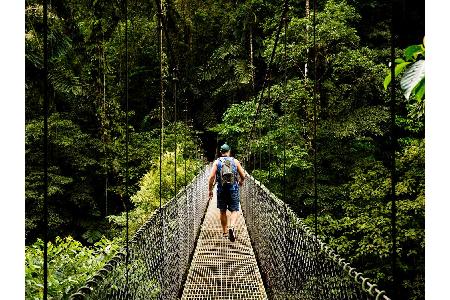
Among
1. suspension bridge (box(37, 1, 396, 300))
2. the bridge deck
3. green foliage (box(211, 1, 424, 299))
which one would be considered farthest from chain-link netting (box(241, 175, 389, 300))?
green foliage (box(211, 1, 424, 299))

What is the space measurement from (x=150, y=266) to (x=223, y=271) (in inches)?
51.3

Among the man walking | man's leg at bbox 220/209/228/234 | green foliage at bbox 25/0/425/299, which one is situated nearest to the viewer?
the man walking

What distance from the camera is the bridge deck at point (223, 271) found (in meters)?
2.51

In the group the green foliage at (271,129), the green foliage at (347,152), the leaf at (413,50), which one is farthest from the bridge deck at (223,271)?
the green foliage at (347,152)

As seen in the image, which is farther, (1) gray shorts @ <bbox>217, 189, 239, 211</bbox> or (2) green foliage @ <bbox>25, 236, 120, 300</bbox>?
(1) gray shorts @ <bbox>217, 189, 239, 211</bbox>

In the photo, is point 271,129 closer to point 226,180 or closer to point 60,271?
point 226,180

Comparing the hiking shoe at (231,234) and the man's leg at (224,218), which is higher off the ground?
the man's leg at (224,218)

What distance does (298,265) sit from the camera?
63.9 inches

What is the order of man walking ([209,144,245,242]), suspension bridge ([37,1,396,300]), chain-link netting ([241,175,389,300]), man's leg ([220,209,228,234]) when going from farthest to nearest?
man's leg ([220,209,228,234]), man walking ([209,144,245,242]), suspension bridge ([37,1,396,300]), chain-link netting ([241,175,389,300])

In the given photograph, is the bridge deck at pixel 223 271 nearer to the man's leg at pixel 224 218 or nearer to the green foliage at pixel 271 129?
the man's leg at pixel 224 218

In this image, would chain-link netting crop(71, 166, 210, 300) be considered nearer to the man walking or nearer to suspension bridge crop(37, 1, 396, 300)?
A: suspension bridge crop(37, 1, 396, 300)

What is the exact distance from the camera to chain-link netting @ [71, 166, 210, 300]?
3.86ft

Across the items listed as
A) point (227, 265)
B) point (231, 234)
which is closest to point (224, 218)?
point (231, 234)

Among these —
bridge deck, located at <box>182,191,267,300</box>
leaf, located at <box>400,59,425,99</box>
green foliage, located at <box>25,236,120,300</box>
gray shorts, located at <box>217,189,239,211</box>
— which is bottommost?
bridge deck, located at <box>182,191,267,300</box>
